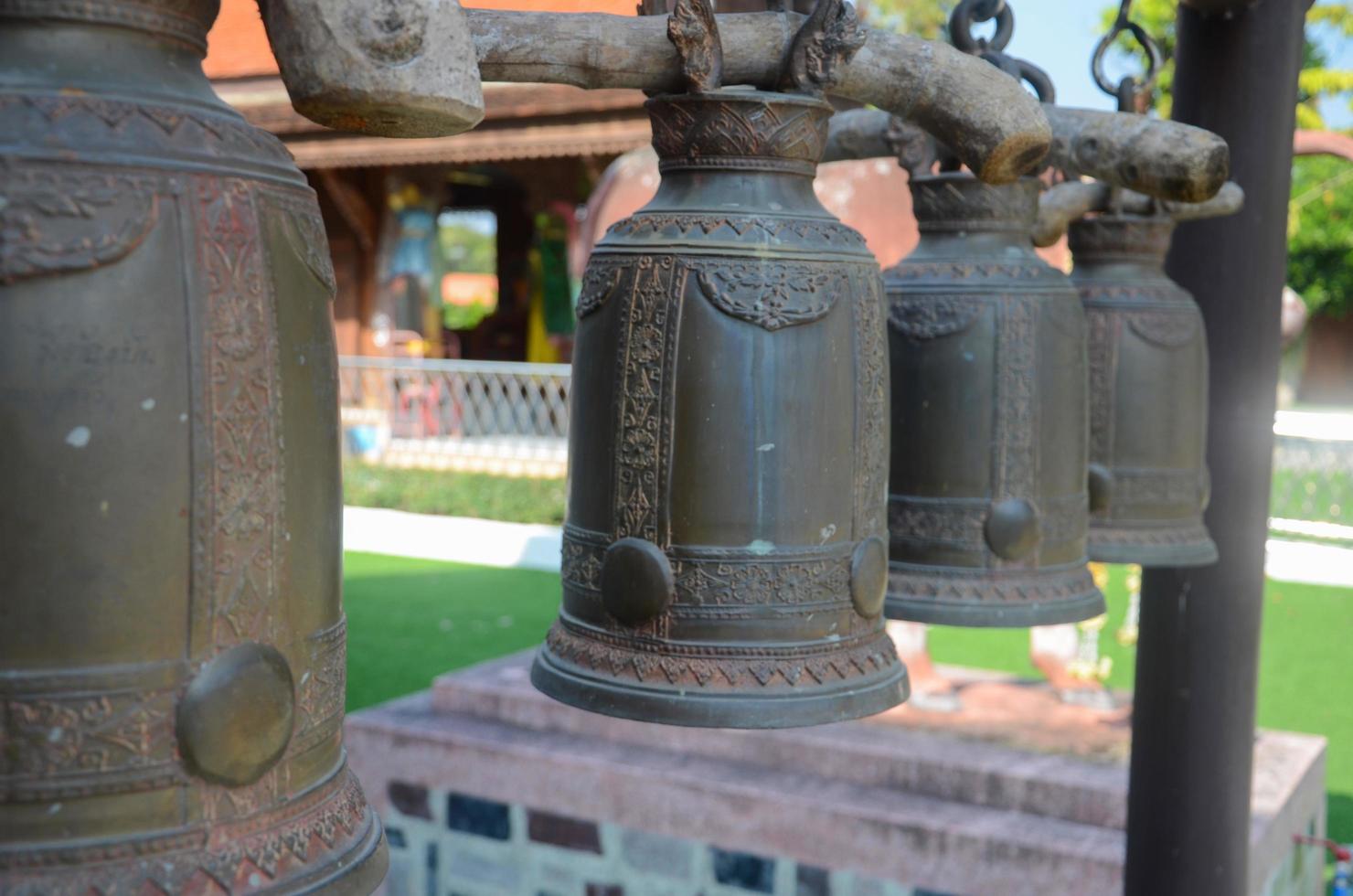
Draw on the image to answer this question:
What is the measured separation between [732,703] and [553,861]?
2807 mm

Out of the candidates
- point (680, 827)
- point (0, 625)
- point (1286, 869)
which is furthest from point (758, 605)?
point (1286, 869)

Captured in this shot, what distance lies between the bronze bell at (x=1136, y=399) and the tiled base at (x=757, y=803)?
1241 millimetres

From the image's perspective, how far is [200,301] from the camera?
78 centimetres

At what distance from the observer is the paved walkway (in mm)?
8727

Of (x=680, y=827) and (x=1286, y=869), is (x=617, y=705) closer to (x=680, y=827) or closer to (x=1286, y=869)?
(x=680, y=827)

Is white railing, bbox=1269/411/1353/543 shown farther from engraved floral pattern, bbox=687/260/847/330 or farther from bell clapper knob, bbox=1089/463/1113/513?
engraved floral pattern, bbox=687/260/847/330

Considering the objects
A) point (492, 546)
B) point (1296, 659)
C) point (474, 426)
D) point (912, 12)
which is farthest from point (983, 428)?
point (912, 12)

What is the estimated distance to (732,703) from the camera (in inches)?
49.5

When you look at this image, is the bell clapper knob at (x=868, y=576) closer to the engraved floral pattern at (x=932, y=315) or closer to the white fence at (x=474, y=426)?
the engraved floral pattern at (x=932, y=315)

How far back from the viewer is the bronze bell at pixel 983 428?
1.75 m

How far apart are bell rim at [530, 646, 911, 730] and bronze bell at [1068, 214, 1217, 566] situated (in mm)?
928

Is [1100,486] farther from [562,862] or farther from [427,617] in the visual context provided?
[427,617]

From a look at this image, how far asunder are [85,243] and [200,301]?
7 cm

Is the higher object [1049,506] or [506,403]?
[1049,506]
